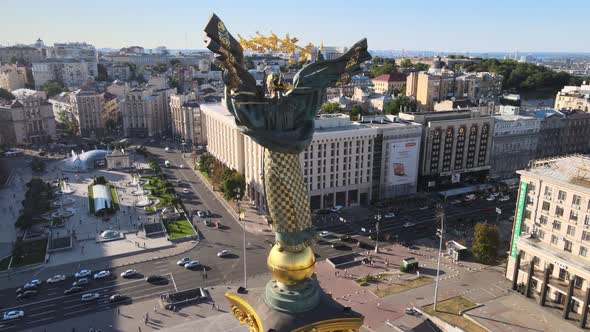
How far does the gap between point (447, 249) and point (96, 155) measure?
278 ft

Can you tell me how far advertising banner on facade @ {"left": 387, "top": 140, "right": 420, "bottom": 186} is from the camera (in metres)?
81.6

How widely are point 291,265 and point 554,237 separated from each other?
40925 millimetres

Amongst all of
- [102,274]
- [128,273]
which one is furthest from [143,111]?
[128,273]

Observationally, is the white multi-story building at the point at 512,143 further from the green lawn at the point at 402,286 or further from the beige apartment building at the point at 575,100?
the green lawn at the point at 402,286

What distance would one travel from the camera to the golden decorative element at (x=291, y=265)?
73.8ft

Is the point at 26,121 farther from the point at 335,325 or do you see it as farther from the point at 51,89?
the point at 335,325

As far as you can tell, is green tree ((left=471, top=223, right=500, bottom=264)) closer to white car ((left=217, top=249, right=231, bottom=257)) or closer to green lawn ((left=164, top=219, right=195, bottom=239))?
white car ((left=217, top=249, right=231, bottom=257))

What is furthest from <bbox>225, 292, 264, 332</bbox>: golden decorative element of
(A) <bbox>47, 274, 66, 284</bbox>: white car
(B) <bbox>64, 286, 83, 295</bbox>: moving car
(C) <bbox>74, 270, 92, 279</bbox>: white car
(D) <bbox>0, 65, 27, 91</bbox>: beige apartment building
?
(D) <bbox>0, 65, 27, 91</bbox>: beige apartment building

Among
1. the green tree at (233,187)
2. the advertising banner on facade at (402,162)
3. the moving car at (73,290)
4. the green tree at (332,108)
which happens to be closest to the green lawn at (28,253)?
the moving car at (73,290)

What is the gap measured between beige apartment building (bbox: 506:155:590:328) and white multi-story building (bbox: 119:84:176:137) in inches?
4625

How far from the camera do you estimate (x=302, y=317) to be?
22.4 meters

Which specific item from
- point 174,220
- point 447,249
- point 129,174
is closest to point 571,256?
point 447,249

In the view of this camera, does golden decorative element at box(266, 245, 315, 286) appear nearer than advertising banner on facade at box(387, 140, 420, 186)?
Yes

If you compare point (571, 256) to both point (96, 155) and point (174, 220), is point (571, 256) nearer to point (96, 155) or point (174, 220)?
point (174, 220)
